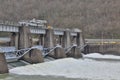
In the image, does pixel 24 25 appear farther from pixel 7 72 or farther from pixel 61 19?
pixel 61 19

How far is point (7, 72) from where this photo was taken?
192ft

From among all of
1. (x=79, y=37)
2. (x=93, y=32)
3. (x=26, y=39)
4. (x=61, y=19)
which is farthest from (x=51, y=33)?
(x=61, y=19)

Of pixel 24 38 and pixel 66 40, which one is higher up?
pixel 24 38

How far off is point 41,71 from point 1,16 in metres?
140

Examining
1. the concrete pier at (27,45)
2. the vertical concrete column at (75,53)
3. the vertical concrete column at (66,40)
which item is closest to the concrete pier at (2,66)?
the concrete pier at (27,45)

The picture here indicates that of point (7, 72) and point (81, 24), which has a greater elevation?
point (81, 24)

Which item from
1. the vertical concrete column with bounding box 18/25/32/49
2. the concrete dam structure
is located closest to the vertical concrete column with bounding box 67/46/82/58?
the concrete dam structure

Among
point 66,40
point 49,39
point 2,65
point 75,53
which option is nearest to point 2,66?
point 2,65

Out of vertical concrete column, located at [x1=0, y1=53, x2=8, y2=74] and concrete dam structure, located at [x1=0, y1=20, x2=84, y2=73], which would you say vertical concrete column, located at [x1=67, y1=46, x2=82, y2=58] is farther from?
vertical concrete column, located at [x1=0, y1=53, x2=8, y2=74]

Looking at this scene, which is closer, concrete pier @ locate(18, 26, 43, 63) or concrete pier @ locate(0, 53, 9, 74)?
concrete pier @ locate(0, 53, 9, 74)

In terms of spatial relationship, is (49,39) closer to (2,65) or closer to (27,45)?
(27,45)

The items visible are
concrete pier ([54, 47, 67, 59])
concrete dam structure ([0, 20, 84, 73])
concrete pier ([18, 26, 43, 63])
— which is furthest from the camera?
concrete pier ([54, 47, 67, 59])

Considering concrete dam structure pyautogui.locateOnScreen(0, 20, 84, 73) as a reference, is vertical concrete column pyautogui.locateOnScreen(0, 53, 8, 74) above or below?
below

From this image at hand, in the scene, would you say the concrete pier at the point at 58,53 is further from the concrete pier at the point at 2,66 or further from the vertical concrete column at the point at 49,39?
the concrete pier at the point at 2,66
